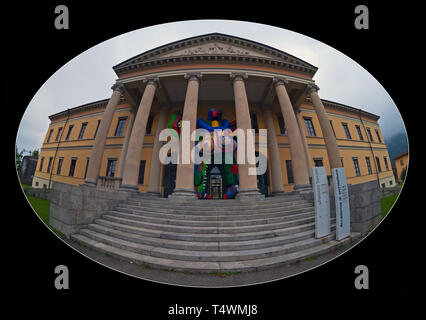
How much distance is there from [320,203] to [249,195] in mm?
2906

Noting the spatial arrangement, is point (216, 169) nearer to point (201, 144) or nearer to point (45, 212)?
point (201, 144)

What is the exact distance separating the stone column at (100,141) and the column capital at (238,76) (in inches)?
202

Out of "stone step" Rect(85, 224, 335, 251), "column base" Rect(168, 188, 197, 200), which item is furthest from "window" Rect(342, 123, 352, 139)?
"column base" Rect(168, 188, 197, 200)

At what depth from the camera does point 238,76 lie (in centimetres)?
615

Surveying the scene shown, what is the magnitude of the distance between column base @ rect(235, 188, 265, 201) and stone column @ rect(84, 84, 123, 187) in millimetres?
4380

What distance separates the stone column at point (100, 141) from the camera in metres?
1.86

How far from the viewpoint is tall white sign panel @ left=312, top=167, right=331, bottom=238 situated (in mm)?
2162

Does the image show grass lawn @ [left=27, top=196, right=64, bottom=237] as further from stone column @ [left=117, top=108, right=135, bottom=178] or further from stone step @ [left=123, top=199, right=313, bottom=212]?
stone step @ [left=123, top=199, right=313, bottom=212]

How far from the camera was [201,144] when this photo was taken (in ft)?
13.8

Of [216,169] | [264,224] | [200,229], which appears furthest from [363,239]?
[216,169]

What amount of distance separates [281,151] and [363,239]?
1611 millimetres

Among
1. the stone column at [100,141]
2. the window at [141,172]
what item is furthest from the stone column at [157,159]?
the stone column at [100,141]

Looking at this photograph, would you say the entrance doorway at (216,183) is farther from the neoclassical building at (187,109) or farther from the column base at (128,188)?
the column base at (128,188)

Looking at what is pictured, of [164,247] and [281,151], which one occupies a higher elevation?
[281,151]
